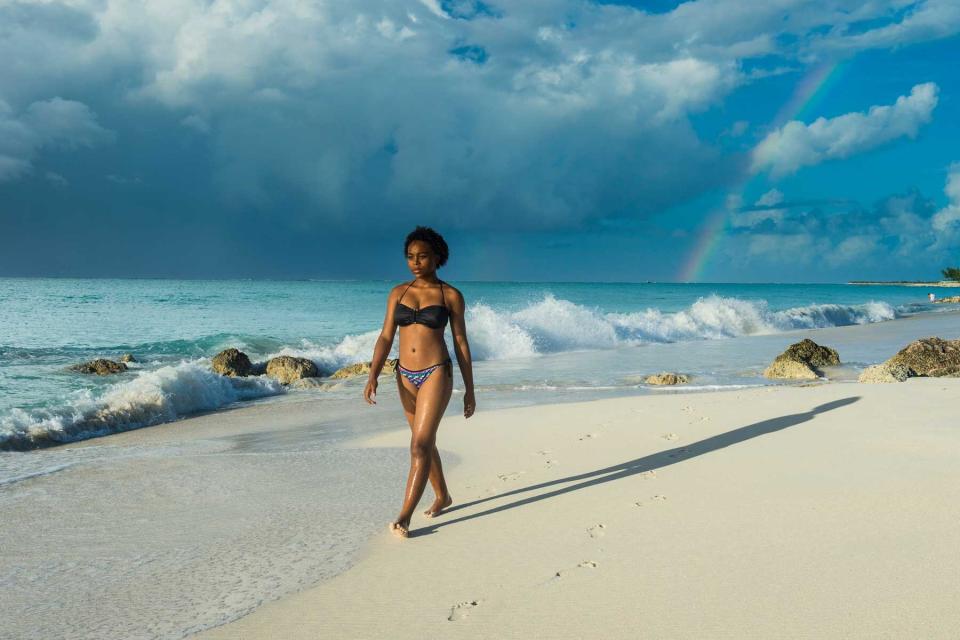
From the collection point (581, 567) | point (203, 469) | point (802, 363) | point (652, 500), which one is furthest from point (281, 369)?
point (581, 567)

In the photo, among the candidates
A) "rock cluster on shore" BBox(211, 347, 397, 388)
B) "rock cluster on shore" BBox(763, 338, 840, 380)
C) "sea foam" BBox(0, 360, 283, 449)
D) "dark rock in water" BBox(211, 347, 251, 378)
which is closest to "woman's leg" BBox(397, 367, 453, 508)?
"sea foam" BBox(0, 360, 283, 449)

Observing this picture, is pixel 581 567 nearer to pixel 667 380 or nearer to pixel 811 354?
pixel 667 380

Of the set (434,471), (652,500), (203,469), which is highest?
(434,471)

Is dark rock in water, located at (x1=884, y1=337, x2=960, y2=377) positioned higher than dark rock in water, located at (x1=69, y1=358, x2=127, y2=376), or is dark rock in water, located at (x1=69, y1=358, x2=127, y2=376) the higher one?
dark rock in water, located at (x1=69, y1=358, x2=127, y2=376)

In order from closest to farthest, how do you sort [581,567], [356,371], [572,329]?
[581,567]
[356,371]
[572,329]

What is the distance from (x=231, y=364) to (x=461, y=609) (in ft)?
47.8

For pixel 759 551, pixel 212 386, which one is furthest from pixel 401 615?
pixel 212 386

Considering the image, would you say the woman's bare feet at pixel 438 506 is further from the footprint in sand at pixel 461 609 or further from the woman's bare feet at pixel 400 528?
the footprint in sand at pixel 461 609

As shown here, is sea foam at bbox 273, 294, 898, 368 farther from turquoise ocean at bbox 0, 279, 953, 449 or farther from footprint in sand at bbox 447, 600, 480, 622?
footprint in sand at bbox 447, 600, 480, 622

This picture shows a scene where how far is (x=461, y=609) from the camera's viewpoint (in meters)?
3.54

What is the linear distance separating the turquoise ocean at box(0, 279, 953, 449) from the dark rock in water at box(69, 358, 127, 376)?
0.31 m

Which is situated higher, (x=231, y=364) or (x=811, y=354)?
(x=231, y=364)

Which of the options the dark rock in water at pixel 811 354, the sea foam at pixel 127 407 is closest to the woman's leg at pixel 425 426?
the sea foam at pixel 127 407

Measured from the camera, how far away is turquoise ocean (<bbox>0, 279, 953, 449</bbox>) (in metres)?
11.3
